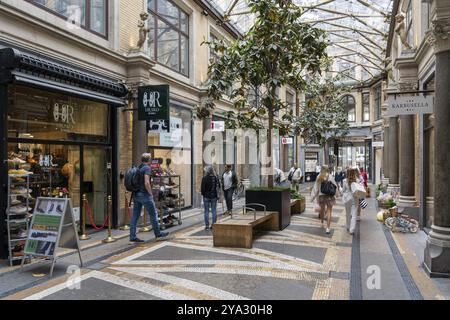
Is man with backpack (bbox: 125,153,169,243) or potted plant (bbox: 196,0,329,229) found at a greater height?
potted plant (bbox: 196,0,329,229)

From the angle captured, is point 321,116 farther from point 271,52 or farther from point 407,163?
point 271,52

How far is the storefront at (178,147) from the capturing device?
40.6 feet

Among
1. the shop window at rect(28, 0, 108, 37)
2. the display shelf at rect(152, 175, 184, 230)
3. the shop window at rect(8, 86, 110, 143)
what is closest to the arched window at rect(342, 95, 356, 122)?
the display shelf at rect(152, 175, 184, 230)

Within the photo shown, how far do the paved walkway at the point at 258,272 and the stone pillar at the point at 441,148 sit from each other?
34 cm

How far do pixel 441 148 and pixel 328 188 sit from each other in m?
3.78

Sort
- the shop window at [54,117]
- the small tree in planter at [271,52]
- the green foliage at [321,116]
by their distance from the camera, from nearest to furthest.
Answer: the shop window at [54,117], the small tree in planter at [271,52], the green foliage at [321,116]

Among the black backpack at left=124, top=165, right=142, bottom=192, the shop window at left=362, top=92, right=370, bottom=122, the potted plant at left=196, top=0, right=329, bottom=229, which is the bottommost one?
the black backpack at left=124, top=165, right=142, bottom=192

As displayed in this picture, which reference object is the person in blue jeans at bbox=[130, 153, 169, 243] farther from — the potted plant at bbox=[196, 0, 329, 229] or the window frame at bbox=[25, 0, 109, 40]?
the window frame at bbox=[25, 0, 109, 40]

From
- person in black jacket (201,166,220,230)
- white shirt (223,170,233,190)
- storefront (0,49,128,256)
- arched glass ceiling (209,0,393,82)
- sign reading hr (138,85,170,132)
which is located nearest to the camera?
storefront (0,49,128,256)

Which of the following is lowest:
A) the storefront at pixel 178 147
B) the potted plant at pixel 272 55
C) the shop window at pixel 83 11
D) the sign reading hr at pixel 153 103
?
the storefront at pixel 178 147

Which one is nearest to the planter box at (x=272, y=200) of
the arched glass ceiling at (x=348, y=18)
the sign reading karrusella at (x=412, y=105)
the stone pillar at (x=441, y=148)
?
the sign reading karrusella at (x=412, y=105)

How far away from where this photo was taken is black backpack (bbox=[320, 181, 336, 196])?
9555 millimetres

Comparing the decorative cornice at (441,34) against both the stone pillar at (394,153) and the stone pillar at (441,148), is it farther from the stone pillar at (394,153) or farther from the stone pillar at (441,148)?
the stone pillar at (394,153)

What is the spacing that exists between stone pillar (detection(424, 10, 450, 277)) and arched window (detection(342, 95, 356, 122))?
108 ft
